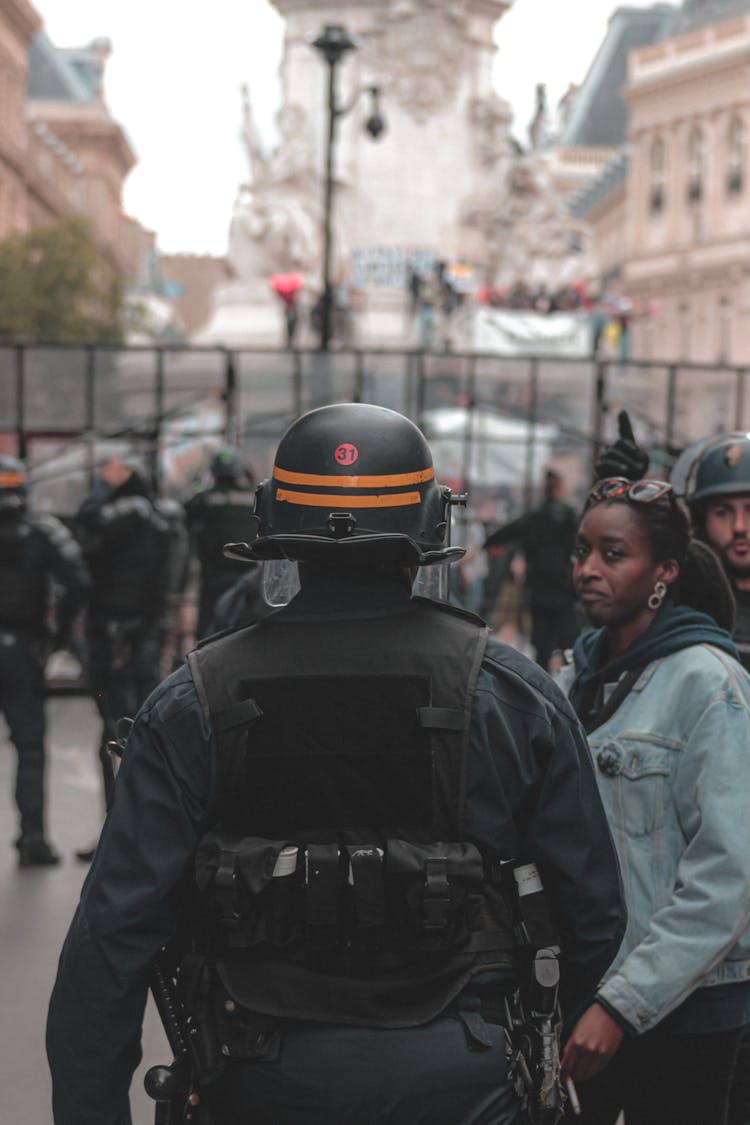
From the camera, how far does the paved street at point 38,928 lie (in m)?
4.89

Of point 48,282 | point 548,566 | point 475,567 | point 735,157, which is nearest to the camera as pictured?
point 548,566

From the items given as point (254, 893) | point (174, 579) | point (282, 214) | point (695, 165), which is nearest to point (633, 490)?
point (254, 893)

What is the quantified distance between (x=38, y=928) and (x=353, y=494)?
4.62 meters

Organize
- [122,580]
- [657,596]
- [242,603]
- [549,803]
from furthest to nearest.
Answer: [122,580], [242,603], [657,596], [549,803]

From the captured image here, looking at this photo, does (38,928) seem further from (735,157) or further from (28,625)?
(735,157)

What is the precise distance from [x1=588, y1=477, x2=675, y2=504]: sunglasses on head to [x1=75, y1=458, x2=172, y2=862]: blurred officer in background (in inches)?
233

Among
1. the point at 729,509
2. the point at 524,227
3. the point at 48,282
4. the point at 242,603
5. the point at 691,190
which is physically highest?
the point at 691,190

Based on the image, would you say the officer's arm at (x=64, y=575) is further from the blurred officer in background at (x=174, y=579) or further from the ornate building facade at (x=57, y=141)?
the ornate building facade at (x=57, y=141)

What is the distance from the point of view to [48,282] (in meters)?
46.7

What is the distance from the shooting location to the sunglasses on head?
3.17 meters

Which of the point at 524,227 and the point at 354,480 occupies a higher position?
the point at 524,227

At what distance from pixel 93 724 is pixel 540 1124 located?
10.5 metres

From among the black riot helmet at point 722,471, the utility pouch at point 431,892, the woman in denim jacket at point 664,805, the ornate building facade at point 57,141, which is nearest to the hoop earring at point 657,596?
the woman in denim jacket at point 664,805

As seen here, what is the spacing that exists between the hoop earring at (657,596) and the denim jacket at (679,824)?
18 cm
